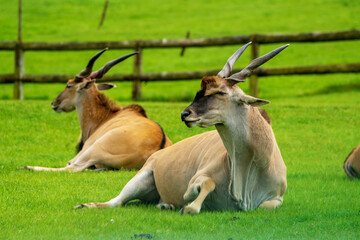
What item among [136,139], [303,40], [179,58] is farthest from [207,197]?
[179,58]

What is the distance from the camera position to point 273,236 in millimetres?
4680

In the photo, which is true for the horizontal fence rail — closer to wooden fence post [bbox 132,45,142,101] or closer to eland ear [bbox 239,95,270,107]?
wooden fence post [bbox 132,45,142,101]

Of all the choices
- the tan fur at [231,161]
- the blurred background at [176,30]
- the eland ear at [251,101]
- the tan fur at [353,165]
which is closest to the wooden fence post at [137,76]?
the blurred background at [176,30]

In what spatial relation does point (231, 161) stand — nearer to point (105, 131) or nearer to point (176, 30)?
point (105, 131)

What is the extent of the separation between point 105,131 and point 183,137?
84.2 inches

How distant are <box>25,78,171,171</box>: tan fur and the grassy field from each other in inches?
13.0

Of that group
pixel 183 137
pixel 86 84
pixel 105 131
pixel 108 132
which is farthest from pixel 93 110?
pixel 183 137

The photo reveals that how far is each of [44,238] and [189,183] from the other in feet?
4.97

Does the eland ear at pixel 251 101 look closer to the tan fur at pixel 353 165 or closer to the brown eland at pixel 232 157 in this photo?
the brown eland at pixel 232 157

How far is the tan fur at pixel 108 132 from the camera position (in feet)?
27.9

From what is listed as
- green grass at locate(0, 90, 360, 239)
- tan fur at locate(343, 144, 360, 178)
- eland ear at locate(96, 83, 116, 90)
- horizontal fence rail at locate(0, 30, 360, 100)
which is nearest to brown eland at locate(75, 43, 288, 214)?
green grass at locate(0, 90, 360, 239)

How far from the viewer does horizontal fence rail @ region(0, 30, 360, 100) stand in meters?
14.2

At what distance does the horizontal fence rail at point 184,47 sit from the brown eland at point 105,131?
3837 mm

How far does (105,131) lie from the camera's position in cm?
932
